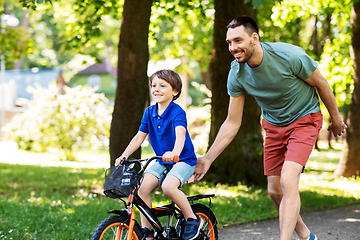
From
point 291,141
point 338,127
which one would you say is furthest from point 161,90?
point 338,127

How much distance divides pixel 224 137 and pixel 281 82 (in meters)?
0.78

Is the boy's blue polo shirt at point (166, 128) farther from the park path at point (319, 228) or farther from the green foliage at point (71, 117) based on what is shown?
the green foliage at point (71, 117)

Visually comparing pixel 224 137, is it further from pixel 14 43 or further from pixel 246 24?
pixel 14 43

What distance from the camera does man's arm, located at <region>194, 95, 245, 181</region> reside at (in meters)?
3.60

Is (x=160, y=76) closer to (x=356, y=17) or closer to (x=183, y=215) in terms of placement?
(x=183, y=215)

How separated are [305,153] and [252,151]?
5255mm

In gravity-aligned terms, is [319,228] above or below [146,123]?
below

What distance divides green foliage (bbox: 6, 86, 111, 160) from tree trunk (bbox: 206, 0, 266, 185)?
9124 millimetres

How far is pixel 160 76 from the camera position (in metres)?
3.49

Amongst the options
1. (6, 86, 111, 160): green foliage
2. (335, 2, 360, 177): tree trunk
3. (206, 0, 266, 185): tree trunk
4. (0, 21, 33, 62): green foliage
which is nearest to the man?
(206, 0, 266, 185): tree trunk

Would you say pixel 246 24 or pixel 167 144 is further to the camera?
pixel 167 144

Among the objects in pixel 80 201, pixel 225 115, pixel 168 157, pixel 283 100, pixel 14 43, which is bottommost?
pixel 80 201

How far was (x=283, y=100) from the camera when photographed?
3367 millimetres

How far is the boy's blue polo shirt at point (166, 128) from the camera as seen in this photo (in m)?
3.44
